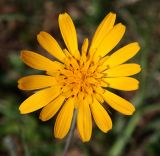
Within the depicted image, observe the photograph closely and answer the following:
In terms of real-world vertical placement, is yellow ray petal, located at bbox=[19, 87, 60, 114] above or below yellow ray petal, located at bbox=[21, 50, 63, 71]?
below

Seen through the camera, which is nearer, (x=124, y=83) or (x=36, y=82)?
(x=124, y=83)

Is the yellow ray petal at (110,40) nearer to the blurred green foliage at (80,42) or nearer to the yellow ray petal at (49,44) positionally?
the yellow ray petal at (49,44)

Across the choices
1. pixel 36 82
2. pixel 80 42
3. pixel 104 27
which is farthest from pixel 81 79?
pixel 80 42

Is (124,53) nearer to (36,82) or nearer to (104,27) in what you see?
(104,27)

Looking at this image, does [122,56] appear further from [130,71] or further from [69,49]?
[69,49]

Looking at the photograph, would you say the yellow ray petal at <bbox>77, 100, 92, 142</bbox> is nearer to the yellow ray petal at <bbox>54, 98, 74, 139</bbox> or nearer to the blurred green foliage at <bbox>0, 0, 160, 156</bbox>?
the yellow ray petal at <bbox>54, 98, 74, 139</bbox>

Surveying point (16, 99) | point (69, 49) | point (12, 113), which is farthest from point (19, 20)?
A: point (69, 49)

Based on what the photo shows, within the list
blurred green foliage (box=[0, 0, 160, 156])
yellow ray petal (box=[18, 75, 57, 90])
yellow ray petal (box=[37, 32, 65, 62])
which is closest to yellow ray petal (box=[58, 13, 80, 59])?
yellow ray petal (box=[37, 32, 65, 62])
